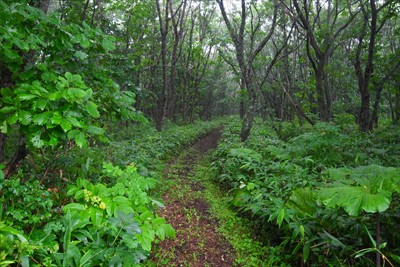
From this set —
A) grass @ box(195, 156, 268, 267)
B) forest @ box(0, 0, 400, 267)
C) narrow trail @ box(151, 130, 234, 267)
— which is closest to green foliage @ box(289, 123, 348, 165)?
forest @ box(0, 0, 400, 267)

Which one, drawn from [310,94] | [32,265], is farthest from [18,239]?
[310,94]

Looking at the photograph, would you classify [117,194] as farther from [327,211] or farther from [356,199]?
[327,211]

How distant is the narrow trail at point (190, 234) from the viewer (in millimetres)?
3645

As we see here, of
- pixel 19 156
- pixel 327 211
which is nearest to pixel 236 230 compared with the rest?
pixel 327 211

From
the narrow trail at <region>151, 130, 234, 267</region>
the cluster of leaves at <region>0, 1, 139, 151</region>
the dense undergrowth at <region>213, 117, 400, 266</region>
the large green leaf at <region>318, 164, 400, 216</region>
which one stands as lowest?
the narrow trail at <region>151, 130, 234, 267</region>

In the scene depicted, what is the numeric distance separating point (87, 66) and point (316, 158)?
551 centimetres

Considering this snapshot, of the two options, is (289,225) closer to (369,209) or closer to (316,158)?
(369,209)

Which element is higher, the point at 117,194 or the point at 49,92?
the point at 49,92

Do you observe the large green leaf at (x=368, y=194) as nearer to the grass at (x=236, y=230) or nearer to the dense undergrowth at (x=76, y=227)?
the dense undergrowth at (x=76, y=227)

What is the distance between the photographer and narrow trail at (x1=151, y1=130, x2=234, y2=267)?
3645 millimetres

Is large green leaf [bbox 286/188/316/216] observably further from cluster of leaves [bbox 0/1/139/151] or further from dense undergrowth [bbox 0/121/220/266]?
cluster of leaves [bbox 0/1/139/151]

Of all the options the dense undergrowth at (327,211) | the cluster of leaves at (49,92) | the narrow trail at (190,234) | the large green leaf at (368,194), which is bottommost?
the narrow trail at (190,234)

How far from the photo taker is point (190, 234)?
14.1 ft

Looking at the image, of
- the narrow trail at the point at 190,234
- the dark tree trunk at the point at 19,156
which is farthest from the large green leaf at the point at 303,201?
the dark tree trunk at the point at 19,156
